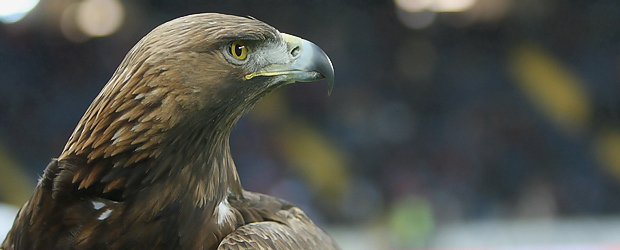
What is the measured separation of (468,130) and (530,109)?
2.29 ft

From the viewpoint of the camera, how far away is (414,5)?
15.3 ft

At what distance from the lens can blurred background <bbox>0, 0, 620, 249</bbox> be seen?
453cm

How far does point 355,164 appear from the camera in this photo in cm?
491

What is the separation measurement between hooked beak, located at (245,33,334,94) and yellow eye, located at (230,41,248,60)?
0.16 feet

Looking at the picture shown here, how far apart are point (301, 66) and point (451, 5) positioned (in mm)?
3942

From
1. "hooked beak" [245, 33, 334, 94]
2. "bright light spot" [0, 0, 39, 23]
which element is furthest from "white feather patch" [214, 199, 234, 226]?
"bright light spot" [0, 0, 39, 23]

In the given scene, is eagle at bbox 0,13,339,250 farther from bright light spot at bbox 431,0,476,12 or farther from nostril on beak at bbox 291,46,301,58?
bright light spot at bbox 431,0,476,12

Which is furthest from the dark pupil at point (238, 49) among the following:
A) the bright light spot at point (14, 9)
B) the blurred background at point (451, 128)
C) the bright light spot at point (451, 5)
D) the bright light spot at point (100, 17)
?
the bright light spot at point (451, 5)

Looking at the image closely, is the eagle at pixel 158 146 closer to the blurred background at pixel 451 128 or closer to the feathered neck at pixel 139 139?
the feathered neck at pixel 139 139

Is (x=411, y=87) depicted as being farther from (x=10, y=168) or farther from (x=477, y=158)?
(x=10, y=168)

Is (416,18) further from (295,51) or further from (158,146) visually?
(158,146)

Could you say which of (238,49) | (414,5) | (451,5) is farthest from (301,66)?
(451,5)

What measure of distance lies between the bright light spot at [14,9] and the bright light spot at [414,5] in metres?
2.92

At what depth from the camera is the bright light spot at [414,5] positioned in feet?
15.1
